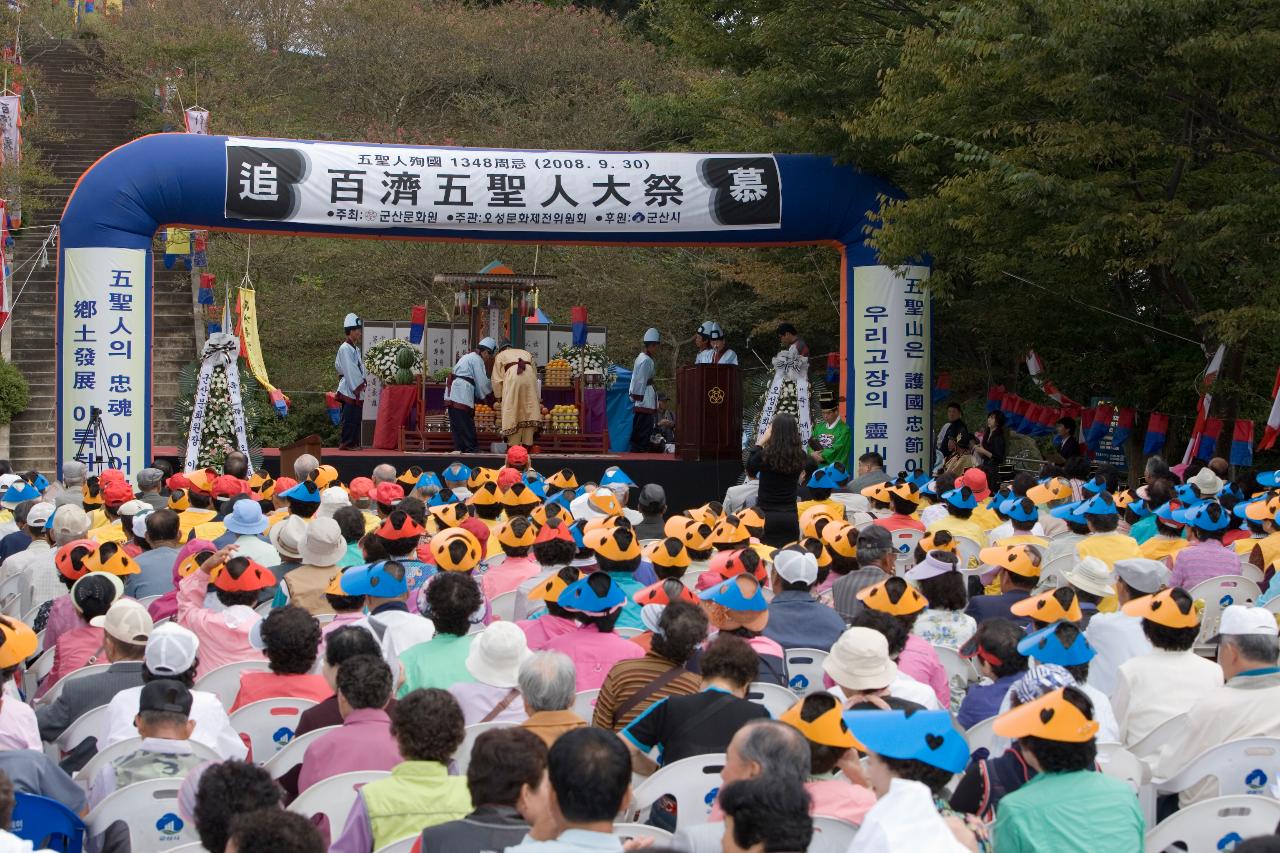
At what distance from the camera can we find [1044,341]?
18094 mm

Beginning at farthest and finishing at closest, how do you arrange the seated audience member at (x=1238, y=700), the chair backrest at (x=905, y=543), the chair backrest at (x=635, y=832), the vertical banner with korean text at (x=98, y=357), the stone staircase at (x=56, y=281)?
the stone staircase at (x=56, y=281) → the vertical banner with korean text at (x=98, y=357) → the chair backrest at (x=905, y=543) → the seated audience member at (x=1238, y=700) → the chair backrest at (x=635, y=832)

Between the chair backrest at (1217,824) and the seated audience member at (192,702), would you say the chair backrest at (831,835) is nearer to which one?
the chair backrest at (1217,824)

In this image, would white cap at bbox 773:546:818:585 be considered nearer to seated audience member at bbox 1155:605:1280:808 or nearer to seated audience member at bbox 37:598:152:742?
seated audience member at bbox 1155:605:1280:808

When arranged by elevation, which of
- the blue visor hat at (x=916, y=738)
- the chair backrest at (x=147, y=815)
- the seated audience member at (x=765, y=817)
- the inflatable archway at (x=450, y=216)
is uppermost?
the inflatable archway at (x=450, y=216)

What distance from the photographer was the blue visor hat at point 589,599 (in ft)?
19.7

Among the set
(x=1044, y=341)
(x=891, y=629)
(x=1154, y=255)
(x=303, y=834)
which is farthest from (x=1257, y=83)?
(x=303, y=834)

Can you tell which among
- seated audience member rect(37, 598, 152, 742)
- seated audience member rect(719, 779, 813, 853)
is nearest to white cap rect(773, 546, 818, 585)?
seated audience member rect(37, 598, 152, 742)

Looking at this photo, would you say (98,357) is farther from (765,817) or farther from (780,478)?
(765,817)

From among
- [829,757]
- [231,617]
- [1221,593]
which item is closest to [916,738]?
[829,757]

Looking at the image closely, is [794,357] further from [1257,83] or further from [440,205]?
[1257,83]

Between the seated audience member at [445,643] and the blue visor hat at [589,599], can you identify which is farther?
the blue visor hat at [589,599]

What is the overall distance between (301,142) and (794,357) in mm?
6039

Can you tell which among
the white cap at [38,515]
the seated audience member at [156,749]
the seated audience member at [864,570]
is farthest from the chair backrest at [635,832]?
the white cap at [38,515]

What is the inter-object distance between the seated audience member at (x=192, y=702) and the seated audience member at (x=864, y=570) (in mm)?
3159
